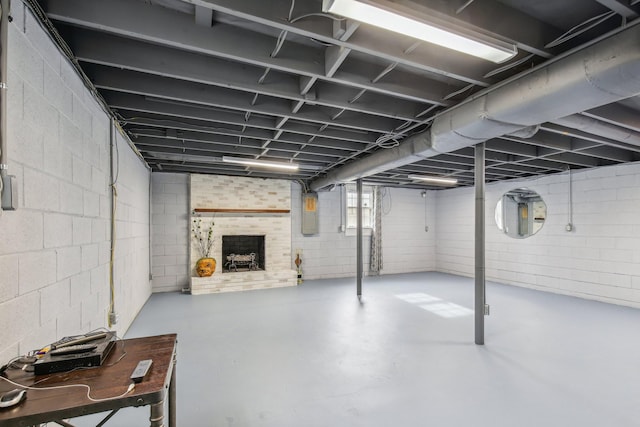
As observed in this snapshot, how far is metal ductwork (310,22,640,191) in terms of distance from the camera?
5.77ft

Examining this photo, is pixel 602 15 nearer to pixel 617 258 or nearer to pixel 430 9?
pixel 430 9

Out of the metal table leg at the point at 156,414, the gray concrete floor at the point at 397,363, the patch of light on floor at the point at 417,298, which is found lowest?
the patch of light on floor at the point at 417,298

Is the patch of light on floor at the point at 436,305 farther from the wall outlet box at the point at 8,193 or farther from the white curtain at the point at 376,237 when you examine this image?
the wall outlet box at the point at 8,193

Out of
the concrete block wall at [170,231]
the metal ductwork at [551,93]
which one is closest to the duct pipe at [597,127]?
the metal ductwork at [551,93]

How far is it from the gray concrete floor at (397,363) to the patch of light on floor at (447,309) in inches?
1.3

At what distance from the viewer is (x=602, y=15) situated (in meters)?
1.78

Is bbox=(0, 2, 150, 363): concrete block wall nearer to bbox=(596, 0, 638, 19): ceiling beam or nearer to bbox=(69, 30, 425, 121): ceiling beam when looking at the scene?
bbox=(69, 30, 425, 121): ceiling beam

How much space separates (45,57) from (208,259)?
16.9 ft

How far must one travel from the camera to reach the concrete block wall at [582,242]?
527 cm

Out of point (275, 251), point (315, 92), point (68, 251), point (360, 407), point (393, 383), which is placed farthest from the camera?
point (275, 251)

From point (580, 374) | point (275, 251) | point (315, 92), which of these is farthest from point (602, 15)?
point (275, 251)

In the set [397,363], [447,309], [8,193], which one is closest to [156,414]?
[8,193]

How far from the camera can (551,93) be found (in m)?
2.10

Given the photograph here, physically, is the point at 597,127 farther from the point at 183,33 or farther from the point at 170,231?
the point at 170,231
